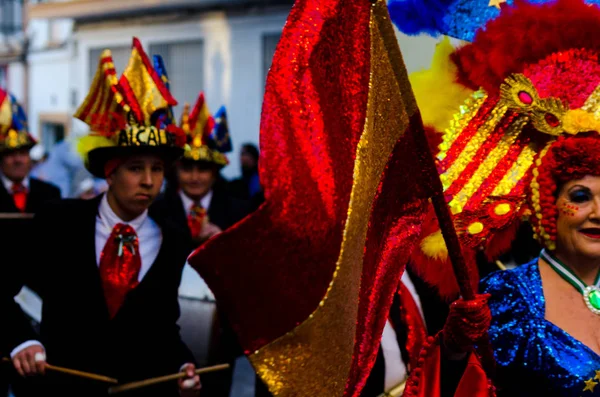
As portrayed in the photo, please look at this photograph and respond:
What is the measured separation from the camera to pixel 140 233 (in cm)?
370

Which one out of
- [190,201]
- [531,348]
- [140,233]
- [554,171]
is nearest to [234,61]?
[190,201]

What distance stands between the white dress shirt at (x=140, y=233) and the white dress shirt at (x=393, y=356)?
1.09 m

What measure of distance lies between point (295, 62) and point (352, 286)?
0.54m

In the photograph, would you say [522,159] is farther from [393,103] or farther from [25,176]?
[25,176]

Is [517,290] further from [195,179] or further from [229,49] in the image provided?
[229,49]

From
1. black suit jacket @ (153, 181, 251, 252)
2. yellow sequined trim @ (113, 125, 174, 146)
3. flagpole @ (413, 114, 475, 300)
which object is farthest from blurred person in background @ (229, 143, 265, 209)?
flagpole @ (413, 114, 475, 300)

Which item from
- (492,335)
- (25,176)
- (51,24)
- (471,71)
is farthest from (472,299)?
(51,24)

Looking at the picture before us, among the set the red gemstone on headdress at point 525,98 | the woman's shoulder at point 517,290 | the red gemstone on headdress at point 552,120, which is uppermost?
the red gemstone on headdress at point 525,98

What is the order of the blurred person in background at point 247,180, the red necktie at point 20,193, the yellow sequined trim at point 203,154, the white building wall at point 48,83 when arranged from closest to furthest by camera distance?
A: the yellow sequined trim at point 203,154, the red necktie at point 20,193, the blurred person in background at point 247,180, the white building wall at point 48,83

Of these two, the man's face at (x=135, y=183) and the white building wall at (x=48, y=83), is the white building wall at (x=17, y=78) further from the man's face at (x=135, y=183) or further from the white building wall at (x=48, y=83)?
the man's face at (x=135, y=183)

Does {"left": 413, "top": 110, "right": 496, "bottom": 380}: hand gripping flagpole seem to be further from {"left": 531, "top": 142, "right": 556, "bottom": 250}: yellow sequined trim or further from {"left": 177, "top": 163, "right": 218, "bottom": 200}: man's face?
{"left": 177, "top": 163, "right": 218, "bottom": 200}: man's face

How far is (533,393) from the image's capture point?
2.59m

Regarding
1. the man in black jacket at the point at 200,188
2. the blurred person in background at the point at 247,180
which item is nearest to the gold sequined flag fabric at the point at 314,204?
the man in black jacket at the point at 200,188

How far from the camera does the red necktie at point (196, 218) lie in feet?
20.1
